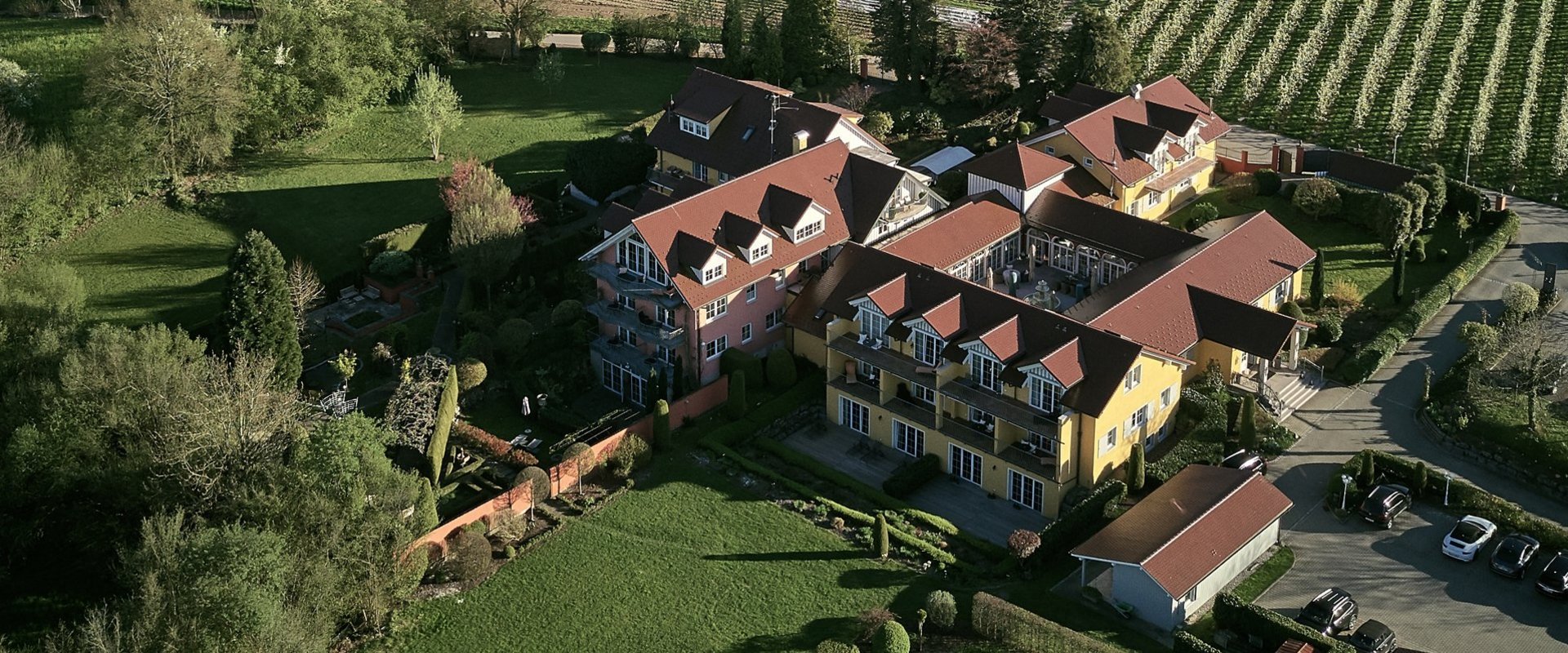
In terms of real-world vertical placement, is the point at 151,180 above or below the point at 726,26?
below

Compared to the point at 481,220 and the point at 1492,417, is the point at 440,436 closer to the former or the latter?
the point at 481,220

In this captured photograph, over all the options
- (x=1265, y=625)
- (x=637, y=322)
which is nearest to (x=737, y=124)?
(x=637, y=322)

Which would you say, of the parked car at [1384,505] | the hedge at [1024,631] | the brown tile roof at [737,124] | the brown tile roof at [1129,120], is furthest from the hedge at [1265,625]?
the brown tile roof at [737,124]

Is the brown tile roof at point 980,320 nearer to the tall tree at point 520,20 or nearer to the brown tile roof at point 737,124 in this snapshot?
the brown tile roof at point 737,124

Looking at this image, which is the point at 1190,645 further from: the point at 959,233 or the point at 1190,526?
the point at 959,233

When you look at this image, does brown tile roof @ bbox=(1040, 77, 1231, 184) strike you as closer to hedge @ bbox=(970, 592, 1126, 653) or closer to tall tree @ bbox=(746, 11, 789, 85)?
tall tree @ bbox=(746, 11, 789, 85)

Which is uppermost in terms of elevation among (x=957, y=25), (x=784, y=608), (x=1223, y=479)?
(x=957, y=25)

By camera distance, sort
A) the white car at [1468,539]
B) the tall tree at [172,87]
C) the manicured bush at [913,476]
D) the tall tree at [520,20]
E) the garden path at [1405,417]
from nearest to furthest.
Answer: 1. the white car at [1468,539]
2. the garden path at [1405,417]
3. the manicured bush at [913,476]
4. the tall tree at [172,87]
5. the tall tree at [520,20]

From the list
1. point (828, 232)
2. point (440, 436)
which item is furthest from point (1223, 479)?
point (440, 436)
